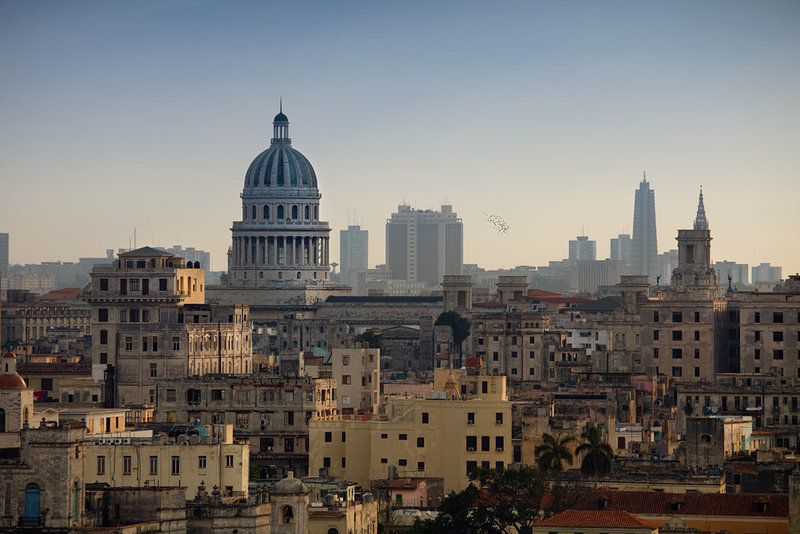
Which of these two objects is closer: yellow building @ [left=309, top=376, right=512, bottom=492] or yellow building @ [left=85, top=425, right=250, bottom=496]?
yellow building @ [left=85, top=425, right=250, bottom=496]

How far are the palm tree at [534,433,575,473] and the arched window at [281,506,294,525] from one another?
30566 mm

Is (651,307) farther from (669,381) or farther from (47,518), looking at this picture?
(47,518)

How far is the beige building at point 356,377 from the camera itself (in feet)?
506

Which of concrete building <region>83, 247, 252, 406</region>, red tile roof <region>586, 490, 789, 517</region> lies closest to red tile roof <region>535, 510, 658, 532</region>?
red tile roof <region>586, 490, 789, 517</region>

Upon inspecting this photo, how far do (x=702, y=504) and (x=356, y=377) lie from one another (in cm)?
4839

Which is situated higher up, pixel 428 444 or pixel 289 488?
pixel 428 444

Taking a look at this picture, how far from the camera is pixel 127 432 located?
12356cm

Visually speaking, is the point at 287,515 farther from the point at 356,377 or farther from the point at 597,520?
the point at 356,377

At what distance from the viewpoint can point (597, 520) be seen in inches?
4085

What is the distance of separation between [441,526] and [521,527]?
351cm

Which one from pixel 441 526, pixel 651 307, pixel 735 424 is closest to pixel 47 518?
pixel 441 526

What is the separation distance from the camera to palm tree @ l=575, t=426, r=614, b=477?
407ft

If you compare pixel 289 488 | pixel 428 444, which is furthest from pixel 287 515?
pixel 428 444

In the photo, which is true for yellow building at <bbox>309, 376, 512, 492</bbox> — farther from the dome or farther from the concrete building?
the concrete building
